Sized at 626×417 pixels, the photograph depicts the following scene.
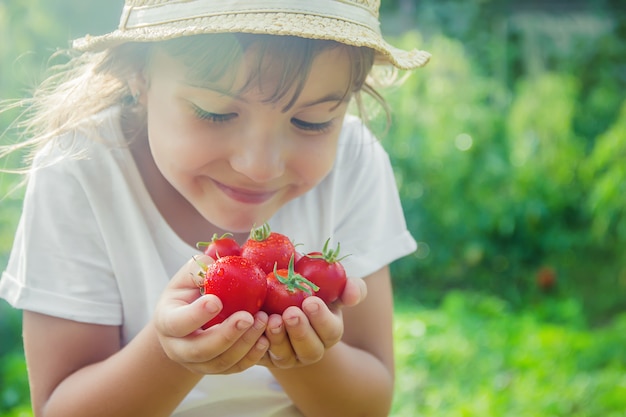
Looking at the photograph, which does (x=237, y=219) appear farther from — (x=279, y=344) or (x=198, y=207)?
(x=279, y=344)

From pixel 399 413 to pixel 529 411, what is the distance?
542 mm

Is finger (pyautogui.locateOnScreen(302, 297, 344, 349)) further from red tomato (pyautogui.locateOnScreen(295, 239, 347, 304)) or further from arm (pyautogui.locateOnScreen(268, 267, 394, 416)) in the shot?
arm (pyautogui.locateOnScreen(268, 267, 394, 416))

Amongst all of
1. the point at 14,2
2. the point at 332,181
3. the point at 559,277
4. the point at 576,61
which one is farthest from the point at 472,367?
the point at 576,61

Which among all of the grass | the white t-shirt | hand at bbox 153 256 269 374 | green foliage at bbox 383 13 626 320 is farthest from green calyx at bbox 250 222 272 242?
green foliage at bbox 383 13 626 320

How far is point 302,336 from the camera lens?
4.67 ft

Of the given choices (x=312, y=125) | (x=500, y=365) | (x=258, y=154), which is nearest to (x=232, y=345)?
(x=258, y=154)

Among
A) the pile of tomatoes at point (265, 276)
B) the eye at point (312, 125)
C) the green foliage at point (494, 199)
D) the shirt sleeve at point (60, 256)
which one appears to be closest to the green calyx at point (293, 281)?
the pile of tomatoes at point (265, 276)

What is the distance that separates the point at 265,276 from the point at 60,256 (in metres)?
0.61

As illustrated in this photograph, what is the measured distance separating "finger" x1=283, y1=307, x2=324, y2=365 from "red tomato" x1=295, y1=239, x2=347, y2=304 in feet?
0.32

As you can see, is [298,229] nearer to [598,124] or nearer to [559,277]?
[559,277]

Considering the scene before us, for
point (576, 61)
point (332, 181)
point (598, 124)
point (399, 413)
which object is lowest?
point (399, 413)

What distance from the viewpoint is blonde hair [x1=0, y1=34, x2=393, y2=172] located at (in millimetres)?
1624

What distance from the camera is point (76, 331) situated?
1.83 metres

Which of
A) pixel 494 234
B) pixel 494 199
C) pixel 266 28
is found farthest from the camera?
pixel 494 234
